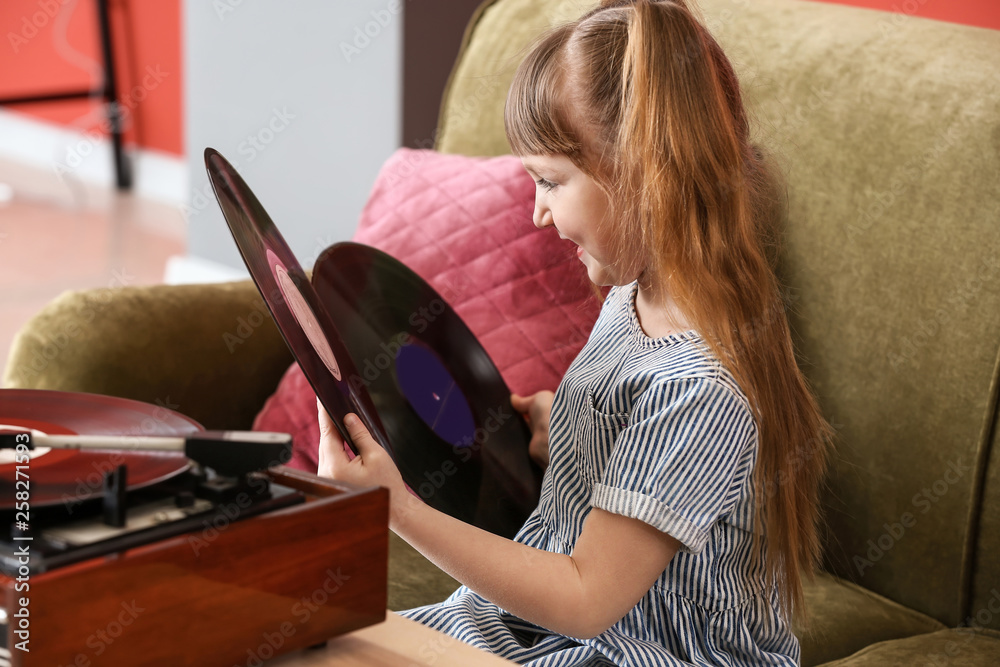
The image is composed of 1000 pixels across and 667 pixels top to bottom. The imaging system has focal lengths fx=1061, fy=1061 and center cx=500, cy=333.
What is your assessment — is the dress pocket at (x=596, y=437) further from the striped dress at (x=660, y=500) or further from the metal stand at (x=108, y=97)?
the metal stand at (x=108, y=97)

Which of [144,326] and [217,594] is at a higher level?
[217,594]

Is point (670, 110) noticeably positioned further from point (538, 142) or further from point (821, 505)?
point (821, 505)

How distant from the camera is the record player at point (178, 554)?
1.63 feet

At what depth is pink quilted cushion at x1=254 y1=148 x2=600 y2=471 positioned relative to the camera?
1278 mm

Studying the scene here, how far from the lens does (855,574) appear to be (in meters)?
1.21

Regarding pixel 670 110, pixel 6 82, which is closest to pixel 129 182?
pixel 6 82

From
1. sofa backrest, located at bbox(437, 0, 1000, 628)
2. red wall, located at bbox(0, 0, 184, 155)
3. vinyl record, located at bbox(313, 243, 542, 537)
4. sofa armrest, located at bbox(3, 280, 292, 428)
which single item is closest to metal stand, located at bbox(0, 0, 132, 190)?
red wall, located at bbox(0, 0, 184, 155)

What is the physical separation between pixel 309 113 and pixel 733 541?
6.07 ft

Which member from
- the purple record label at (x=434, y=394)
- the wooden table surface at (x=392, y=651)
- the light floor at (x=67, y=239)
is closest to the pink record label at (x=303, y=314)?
the wooden table surface at (x=392, y=651)

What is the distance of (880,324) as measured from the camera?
1153 millimetres

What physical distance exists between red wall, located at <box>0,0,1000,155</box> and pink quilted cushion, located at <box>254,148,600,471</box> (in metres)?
3.24

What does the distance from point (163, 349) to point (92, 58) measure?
12.5 ft

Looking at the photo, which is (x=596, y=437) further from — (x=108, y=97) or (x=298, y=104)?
(x=108, y=97)

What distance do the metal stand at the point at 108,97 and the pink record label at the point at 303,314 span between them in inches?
146
